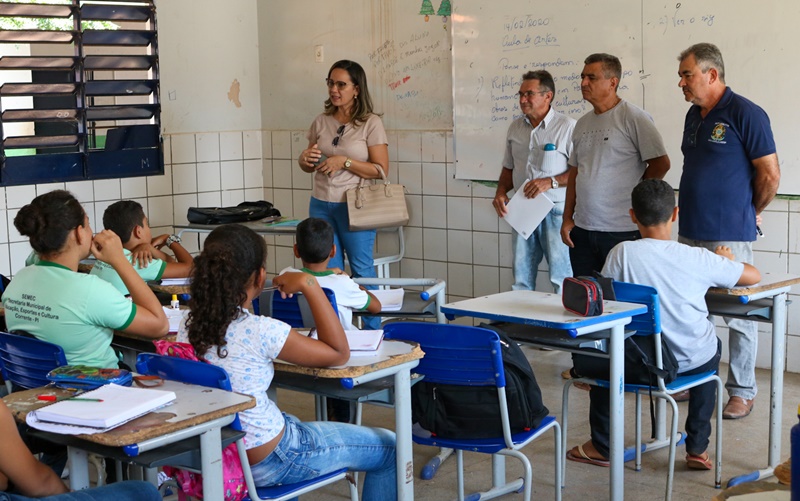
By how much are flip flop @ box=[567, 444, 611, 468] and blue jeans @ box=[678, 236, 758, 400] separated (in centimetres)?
98

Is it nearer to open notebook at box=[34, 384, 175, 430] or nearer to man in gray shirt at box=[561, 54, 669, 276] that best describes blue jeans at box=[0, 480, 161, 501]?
open notebook at box=[34, 384, 175, 430]

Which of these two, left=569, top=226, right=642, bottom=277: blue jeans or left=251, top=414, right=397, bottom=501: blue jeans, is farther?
left=569, top=226, right=642, bottom=277: blue jeans

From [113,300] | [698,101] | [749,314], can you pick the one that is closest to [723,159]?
[698,101]

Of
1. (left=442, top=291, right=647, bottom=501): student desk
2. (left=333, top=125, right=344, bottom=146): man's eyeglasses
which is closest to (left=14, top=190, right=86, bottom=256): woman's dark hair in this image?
(left=442, top=291, right=647, bottom=501): student desk

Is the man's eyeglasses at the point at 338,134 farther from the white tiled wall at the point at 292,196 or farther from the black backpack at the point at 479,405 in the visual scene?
the black backpack at the point at 479,405

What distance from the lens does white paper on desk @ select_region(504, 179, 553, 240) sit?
5.73 m

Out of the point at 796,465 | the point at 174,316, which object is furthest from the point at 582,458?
the point at 796,465

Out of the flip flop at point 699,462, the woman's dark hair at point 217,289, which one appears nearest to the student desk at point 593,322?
the flip flop at point 699,462

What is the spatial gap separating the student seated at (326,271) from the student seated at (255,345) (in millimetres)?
866

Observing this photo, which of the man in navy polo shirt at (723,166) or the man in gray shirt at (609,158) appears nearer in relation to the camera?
the man in navy polo shirt at (723,166)

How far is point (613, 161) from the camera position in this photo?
4957 millimetres

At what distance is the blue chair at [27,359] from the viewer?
308 centimetres

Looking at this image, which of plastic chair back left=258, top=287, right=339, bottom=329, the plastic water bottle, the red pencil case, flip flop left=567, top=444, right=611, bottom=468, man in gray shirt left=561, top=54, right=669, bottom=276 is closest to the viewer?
the plastic water bottle

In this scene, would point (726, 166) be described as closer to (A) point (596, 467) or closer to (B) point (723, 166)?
(B) point (723, 166)
